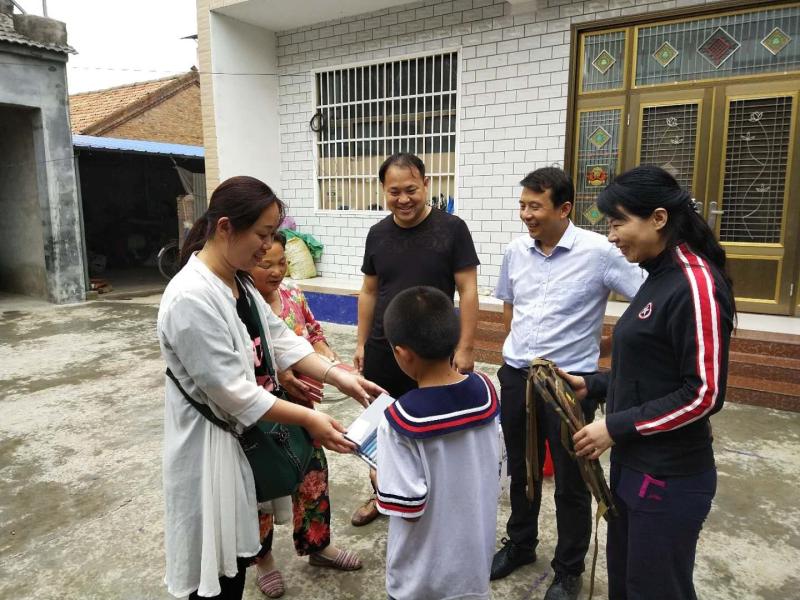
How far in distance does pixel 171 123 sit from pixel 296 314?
18267 millimetres

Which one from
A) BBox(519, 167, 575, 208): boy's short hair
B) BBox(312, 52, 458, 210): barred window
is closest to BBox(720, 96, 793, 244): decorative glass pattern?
BBox(312, 52, 458, 210): barred window

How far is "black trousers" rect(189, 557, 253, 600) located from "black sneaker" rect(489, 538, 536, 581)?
1.08 m

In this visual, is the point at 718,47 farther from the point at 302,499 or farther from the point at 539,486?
the point at 302,499

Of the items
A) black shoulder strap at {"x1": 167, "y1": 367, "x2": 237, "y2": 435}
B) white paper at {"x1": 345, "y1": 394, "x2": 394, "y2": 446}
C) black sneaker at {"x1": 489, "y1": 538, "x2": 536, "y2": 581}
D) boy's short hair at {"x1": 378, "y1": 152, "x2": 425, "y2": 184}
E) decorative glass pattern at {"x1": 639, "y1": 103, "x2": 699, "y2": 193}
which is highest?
decorative glass pattern at {"x1": 639, "y1": 103, "x2": 699, "y2": 193}

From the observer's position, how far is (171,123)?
1841 cm

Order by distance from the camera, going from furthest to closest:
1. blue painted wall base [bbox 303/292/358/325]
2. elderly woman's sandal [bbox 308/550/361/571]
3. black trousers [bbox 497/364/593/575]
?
1. blue painted wall base [bbox 303/292/358/325]
2. elderly woman's sandal [bbox 308/550/361/571]
3. black trousers [bbox 497/364/593/575]

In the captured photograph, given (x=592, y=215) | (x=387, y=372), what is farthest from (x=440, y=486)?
(x=592, y=215)

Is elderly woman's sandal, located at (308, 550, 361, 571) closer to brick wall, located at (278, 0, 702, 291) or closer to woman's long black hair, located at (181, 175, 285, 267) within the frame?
woman's long black hair, located at (181, 175, 285, 267)

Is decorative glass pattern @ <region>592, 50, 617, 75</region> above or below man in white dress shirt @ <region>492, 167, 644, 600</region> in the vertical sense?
above

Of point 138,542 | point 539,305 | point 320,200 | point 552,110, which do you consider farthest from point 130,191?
point 539,305

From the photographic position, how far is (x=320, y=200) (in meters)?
7.99

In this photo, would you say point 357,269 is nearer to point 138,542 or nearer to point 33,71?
point 138,542

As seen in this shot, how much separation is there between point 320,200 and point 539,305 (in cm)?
615

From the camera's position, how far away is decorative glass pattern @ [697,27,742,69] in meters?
5.05
